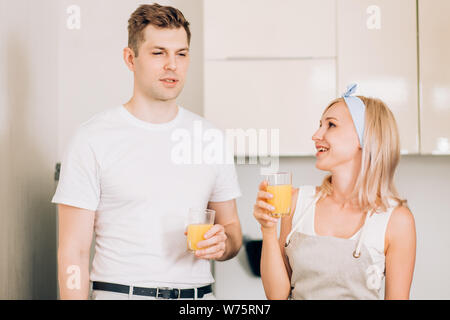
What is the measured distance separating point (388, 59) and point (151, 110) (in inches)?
37.9

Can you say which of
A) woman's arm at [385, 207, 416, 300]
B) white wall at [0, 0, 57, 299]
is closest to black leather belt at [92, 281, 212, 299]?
white wall at [0, 0, 57, 299]

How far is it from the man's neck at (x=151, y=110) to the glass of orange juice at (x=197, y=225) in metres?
0.32

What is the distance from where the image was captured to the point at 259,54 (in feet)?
5.98

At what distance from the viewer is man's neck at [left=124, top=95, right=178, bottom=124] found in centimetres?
139

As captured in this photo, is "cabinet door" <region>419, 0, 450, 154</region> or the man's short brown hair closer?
the man's short brown hair

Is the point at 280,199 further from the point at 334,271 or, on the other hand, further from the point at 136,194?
the point at 136,194

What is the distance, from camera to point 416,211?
2.09m

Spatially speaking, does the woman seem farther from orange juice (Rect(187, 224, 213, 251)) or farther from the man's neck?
the man's neck

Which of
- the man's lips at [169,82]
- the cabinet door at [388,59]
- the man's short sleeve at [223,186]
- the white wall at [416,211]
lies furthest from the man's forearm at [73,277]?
Answer: the cabinet door at [388,59]

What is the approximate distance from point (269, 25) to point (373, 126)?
0.74 metres

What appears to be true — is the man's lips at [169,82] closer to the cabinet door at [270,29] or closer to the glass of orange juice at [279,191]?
the glass of orange juice at [279,191]

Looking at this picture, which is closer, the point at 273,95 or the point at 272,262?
the point at 272,262

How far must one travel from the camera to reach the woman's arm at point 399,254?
1.16 m

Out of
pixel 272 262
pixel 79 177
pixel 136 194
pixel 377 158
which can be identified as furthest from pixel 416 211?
pixel 79 177
